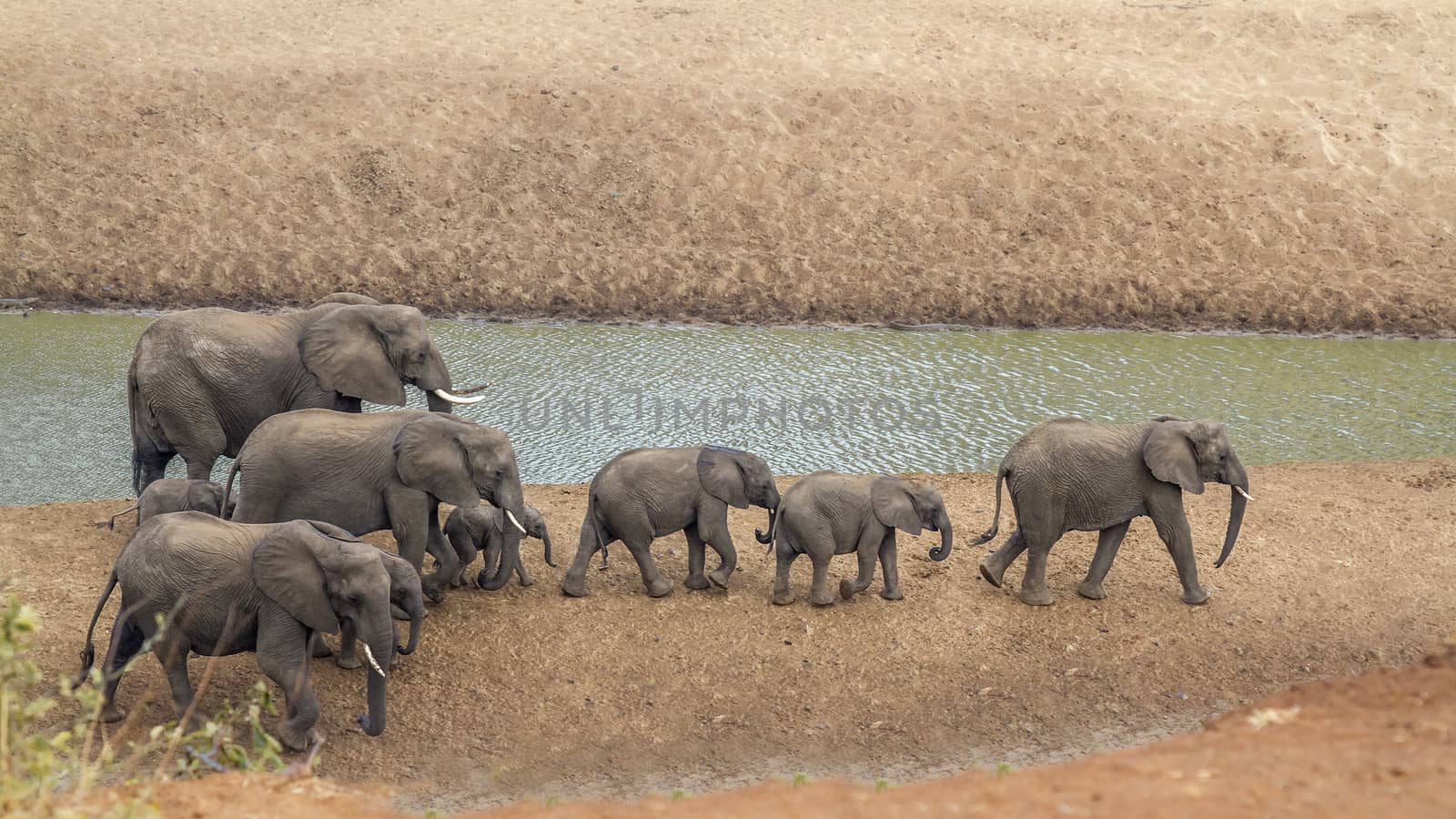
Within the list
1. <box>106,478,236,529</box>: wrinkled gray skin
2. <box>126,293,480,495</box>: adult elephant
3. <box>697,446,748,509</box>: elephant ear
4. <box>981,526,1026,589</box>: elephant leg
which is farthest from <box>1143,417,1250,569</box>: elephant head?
<box>106,478,236,529</box>: wrinkled gray skin

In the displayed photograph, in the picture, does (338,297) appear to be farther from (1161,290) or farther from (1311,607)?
(1161,290)

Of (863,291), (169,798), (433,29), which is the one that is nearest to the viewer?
(169,798)

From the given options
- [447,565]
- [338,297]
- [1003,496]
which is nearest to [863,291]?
[1003,496]

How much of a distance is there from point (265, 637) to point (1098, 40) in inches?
963

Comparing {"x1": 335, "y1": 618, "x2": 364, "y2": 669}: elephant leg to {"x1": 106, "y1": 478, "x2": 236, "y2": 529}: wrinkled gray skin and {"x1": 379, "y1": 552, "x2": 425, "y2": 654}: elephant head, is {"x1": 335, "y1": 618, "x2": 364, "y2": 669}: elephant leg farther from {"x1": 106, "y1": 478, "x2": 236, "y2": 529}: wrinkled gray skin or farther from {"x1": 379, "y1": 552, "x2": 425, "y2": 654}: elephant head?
{"x1": 106, "y1": 478, "x2": 236, "y2": 529}: wrinkled gray skin

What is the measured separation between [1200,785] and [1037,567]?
4.68 m

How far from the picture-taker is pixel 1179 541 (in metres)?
10.4

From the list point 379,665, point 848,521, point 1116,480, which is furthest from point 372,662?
point 1116,480

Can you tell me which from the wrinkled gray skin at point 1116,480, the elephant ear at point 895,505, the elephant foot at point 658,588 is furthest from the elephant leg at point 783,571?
the wrinkled gray skin at point 1116,480

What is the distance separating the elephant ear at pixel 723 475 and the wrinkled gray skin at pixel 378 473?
4.63ft

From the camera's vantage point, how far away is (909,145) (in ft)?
80.7

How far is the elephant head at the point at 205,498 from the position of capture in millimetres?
10219

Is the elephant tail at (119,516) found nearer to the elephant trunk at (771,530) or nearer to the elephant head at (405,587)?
the elephant head at (405,587)

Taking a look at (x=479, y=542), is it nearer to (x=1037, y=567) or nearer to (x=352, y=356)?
(x=352, y=356)
